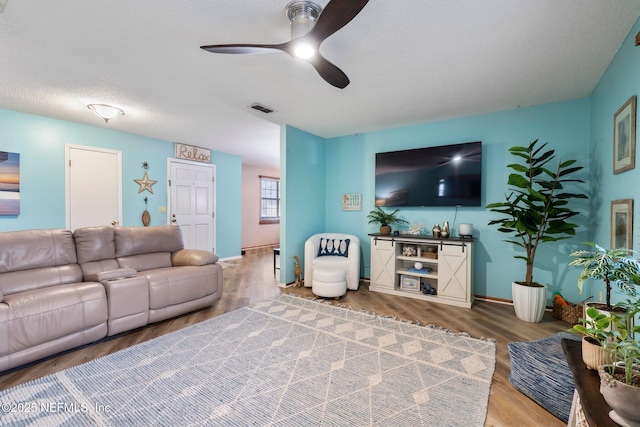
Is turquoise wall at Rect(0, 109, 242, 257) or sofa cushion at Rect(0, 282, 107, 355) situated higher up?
turquoise wall at Rect(0, 109, 242, 257)

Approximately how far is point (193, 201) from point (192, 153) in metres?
0.98

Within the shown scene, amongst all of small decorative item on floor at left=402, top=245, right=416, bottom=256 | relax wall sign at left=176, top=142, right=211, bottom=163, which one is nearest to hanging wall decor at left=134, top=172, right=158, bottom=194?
relax wall sign at left=176, top=142, right=211, bottom=163

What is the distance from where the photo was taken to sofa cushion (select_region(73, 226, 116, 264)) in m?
2.92

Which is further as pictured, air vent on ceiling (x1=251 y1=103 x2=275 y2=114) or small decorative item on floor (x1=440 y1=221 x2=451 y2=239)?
small decorative item on floor (x1=440 y1=221 x2=451 y2=239)

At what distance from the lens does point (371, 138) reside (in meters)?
4.61

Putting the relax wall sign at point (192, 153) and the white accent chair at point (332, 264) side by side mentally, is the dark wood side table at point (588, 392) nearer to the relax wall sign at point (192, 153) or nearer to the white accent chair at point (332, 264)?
the white accent chair at point (332, 264)

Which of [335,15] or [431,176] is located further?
[431,176]

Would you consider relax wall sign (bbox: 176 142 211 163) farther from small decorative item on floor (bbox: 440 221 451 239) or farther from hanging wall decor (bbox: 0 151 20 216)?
small decorative item on floor (bbox: 440 221 451 239)

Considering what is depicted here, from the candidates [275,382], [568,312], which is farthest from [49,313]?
[568,312]

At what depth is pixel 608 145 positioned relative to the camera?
8.32 ft

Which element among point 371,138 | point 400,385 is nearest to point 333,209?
point 371,138

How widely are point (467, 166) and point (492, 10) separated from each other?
219 centimetres

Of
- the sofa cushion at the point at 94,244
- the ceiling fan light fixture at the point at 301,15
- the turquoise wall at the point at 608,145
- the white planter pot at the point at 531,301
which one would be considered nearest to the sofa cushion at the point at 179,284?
the sofa cushion at the point at 94,244

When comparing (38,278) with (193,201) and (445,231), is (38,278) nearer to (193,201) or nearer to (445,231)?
(193,201)
